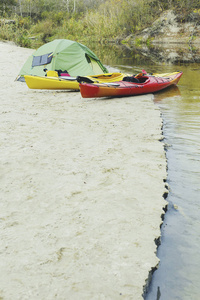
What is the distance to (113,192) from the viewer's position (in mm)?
2865

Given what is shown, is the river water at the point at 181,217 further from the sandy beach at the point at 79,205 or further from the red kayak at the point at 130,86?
the red kayak at the point at 130,86

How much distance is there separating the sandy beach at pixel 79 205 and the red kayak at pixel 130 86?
1.63 meters

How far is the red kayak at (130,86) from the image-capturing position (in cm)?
670

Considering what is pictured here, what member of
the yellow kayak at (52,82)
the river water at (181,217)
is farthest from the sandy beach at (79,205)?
the yellow kayak at (52,82)

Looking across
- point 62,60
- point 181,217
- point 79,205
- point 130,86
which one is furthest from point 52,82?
point 181,217

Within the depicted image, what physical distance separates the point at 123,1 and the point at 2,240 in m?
30.9

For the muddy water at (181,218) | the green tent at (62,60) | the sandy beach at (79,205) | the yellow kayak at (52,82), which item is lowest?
the muddy water at (181,218)

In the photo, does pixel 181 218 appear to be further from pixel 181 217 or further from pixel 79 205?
pixel 79 205

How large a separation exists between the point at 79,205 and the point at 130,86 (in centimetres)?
513

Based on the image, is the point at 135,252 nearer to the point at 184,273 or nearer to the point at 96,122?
the point at 184,273

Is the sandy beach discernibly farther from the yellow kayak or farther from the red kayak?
the yellow kayak

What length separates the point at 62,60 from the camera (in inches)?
344

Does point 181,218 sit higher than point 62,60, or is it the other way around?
point 62,60

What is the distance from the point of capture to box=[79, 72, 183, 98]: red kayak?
670 cm
